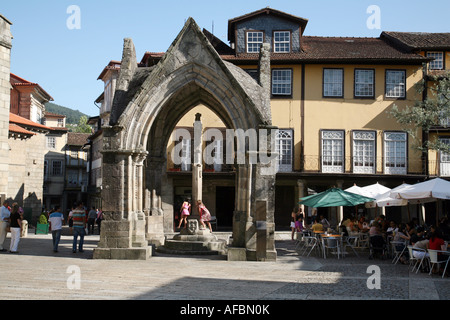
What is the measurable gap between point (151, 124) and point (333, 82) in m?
20.1

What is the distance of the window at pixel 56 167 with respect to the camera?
2309 inches

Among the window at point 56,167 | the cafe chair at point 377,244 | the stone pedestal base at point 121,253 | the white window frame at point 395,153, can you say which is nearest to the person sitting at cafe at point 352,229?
the cafe chair at point 377,244

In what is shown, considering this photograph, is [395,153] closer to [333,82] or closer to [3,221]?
[333,82]

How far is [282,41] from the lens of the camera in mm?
31781

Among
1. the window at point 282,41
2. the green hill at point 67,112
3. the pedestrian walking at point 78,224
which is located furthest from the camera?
the green hill at point 67,112

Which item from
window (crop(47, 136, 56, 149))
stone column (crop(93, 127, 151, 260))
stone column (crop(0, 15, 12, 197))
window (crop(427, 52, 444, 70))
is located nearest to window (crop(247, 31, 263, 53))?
window (crop(427, 52, 444, 70))

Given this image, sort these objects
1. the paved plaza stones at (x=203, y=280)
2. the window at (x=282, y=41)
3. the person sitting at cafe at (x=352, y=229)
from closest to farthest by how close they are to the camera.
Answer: the paved plaza stones at (x=203, y=280)
the person sitting at cafe at (x=352, y=229)
the window at (x=282, y=41)

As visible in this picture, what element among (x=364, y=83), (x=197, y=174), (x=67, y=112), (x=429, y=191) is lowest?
(x=429, y=191)

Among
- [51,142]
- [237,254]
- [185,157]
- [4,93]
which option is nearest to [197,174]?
[237,254]

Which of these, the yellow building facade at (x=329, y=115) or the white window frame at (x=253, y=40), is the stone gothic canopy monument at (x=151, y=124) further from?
the white window frame at (x=253, y=40)

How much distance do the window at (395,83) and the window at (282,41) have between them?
6.68 m

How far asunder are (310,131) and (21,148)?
60.8 feet

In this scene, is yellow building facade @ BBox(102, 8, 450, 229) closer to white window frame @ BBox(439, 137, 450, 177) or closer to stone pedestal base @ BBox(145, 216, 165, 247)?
white window frame @ BBox(439, 137, 450, 177)
